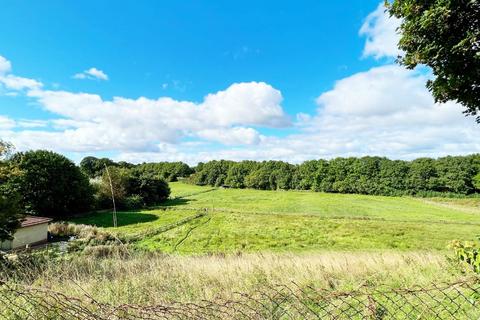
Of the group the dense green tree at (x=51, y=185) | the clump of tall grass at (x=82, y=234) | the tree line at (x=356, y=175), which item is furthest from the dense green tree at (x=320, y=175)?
the clump of tall grass at (x=82, y=234)

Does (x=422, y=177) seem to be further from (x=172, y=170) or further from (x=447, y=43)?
(x=172, y=170)

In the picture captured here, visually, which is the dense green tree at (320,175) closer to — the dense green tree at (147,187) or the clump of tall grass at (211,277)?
the dense green tree at (147,187)

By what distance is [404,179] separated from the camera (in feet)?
226

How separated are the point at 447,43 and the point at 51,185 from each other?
47219 mm

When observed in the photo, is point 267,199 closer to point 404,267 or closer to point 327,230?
point 327,230

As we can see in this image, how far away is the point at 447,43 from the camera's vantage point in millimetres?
6613

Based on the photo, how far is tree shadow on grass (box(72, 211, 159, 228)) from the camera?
3766cm

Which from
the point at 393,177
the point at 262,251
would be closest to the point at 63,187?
the point at 262,251

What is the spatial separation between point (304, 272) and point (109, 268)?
4.82 m

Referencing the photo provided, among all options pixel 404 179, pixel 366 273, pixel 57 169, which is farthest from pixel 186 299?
pixel 404 179

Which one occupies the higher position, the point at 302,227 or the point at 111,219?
the point at 111,219

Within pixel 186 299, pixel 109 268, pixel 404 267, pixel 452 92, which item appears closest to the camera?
pixel 186 299

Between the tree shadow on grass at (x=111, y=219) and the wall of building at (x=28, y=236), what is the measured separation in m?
9.54

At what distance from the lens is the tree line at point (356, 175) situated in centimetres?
6394
